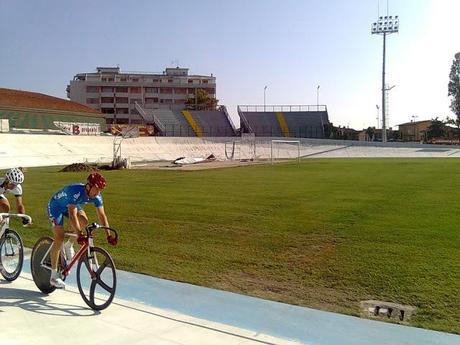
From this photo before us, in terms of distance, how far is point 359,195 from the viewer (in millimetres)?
16516

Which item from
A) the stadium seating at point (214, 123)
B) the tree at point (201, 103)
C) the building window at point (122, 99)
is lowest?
the stadium seating at point (214, 123)

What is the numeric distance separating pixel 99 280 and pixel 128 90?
133688 millimetres

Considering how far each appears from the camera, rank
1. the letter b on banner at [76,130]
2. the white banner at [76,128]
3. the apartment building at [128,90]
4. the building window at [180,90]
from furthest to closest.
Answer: the building window at [180,90], the apartment building at [128,90], the letter b on banner at [76,130], the white banner at [76,128]

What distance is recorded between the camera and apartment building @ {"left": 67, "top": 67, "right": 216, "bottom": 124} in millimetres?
132250

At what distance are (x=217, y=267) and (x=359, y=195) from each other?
9259 mm

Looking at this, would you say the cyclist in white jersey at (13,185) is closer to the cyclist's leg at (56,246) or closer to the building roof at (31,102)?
the cyclist's leg at (56,246)

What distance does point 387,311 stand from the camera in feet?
20.6

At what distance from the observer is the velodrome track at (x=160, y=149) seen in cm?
4794

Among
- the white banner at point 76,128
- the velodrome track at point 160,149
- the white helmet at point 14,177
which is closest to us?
the white helmet at point 14,177

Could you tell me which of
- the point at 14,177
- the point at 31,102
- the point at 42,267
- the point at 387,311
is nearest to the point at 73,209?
the point at 42,267

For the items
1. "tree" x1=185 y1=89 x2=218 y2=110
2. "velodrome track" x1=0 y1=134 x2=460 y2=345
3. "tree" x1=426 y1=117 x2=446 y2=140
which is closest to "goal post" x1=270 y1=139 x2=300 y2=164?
"tree" x1=426 y1=117 x2=446 y2=140

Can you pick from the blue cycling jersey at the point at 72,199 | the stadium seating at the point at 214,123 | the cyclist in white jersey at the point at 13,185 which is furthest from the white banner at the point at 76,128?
the blue cycling jersey at the point at 72,199

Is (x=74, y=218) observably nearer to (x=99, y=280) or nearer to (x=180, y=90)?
(x=99, y=280)

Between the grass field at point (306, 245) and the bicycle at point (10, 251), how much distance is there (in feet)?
5.81
